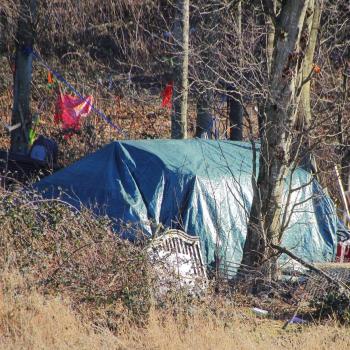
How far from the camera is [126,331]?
669 cm

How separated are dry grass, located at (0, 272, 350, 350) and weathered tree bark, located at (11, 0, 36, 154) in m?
7.91

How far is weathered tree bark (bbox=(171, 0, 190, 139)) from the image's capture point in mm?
13049

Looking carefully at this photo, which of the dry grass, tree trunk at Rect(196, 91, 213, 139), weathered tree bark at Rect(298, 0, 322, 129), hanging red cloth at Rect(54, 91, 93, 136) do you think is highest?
A: weathered tree bark at Rect(298, 0, 322, 129)

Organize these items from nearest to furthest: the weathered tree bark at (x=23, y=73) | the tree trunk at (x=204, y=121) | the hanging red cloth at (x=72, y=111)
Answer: the weathered tree bark at (x=23, y=73)
the tree trunk at (x=204, y=121)
the hanging red cloth at (x=72, y=111)

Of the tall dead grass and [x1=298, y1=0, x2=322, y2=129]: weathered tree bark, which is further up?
[x1=298, y1=0, x2=322, y2=129]: weathered tree bark

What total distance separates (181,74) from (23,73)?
3076 millimetres

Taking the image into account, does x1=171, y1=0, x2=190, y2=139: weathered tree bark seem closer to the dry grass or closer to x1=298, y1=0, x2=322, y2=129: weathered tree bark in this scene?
x1=298, y1=0, x2=322, y2=129: weathered tree bark

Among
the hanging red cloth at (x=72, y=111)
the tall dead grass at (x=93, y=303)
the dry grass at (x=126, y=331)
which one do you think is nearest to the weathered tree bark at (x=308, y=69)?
the tall dead grass at (x=93, y=303)

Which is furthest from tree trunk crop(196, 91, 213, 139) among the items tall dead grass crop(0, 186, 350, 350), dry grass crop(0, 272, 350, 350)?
dry grass crop(0, 272, 350, 350)

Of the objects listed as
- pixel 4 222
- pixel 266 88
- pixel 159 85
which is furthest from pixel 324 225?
pixel 159 85

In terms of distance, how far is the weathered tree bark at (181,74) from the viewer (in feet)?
42.8

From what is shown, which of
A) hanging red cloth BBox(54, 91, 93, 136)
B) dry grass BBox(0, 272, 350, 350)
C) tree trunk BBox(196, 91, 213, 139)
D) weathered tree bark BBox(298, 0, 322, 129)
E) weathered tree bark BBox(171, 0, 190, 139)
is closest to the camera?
dry grass BBox(0, 272, 350, 350)

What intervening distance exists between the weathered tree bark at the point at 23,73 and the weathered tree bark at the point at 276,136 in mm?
6170

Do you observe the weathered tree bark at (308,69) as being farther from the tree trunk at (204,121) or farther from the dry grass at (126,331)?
the dry grass at (126,331)
